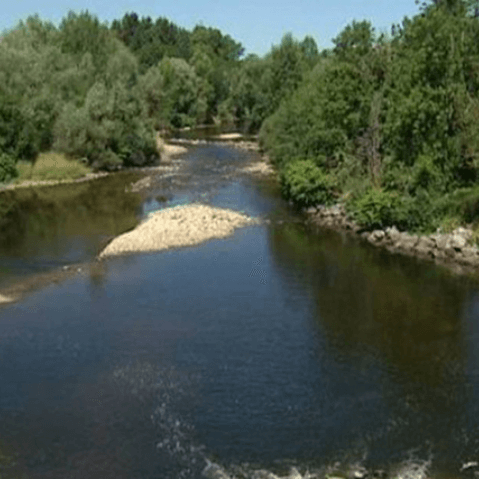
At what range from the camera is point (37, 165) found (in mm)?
80250

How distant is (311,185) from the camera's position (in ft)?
207

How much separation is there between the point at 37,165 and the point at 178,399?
56.8m

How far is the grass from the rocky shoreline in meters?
36.6

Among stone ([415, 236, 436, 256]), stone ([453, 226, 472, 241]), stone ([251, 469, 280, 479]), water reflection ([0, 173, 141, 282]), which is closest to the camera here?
stone ([251, 469, 280, 479])

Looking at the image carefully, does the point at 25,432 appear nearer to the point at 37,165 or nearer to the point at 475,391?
the point at 475,391

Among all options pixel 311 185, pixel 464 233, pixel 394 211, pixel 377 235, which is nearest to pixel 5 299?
pixel 377 235

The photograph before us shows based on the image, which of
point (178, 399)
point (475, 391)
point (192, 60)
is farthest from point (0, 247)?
point (192, 60)

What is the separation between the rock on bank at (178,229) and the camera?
51688 millimetres

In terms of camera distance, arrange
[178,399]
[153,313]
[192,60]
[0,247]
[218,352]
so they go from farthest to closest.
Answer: [192,60] → [0,247] → [153,313] → [218,352] → [178,399]

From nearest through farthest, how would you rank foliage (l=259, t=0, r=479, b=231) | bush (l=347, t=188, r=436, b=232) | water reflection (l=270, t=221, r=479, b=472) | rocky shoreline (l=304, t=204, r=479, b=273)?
water reflection (l=270, t=221, r=479, b=472) < rocky shoreline (l=304, t=204, r=479, b=273) < bush (l=347, t=188, r=436, b=232) < foliage (l=259, t=0, r=479, b=231)

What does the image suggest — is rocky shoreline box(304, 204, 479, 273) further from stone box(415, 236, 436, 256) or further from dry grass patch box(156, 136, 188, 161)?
dry grass patch box(156, 136, 188, 161)

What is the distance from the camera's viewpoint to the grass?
78875 millimetres

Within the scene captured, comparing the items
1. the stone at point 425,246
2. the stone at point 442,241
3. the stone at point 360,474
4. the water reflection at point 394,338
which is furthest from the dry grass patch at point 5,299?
the stone at point 442,241

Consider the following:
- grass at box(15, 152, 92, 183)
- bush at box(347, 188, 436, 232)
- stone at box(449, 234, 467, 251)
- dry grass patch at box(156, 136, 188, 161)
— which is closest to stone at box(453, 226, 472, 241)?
stone at box(449, 234, 467, 251)
